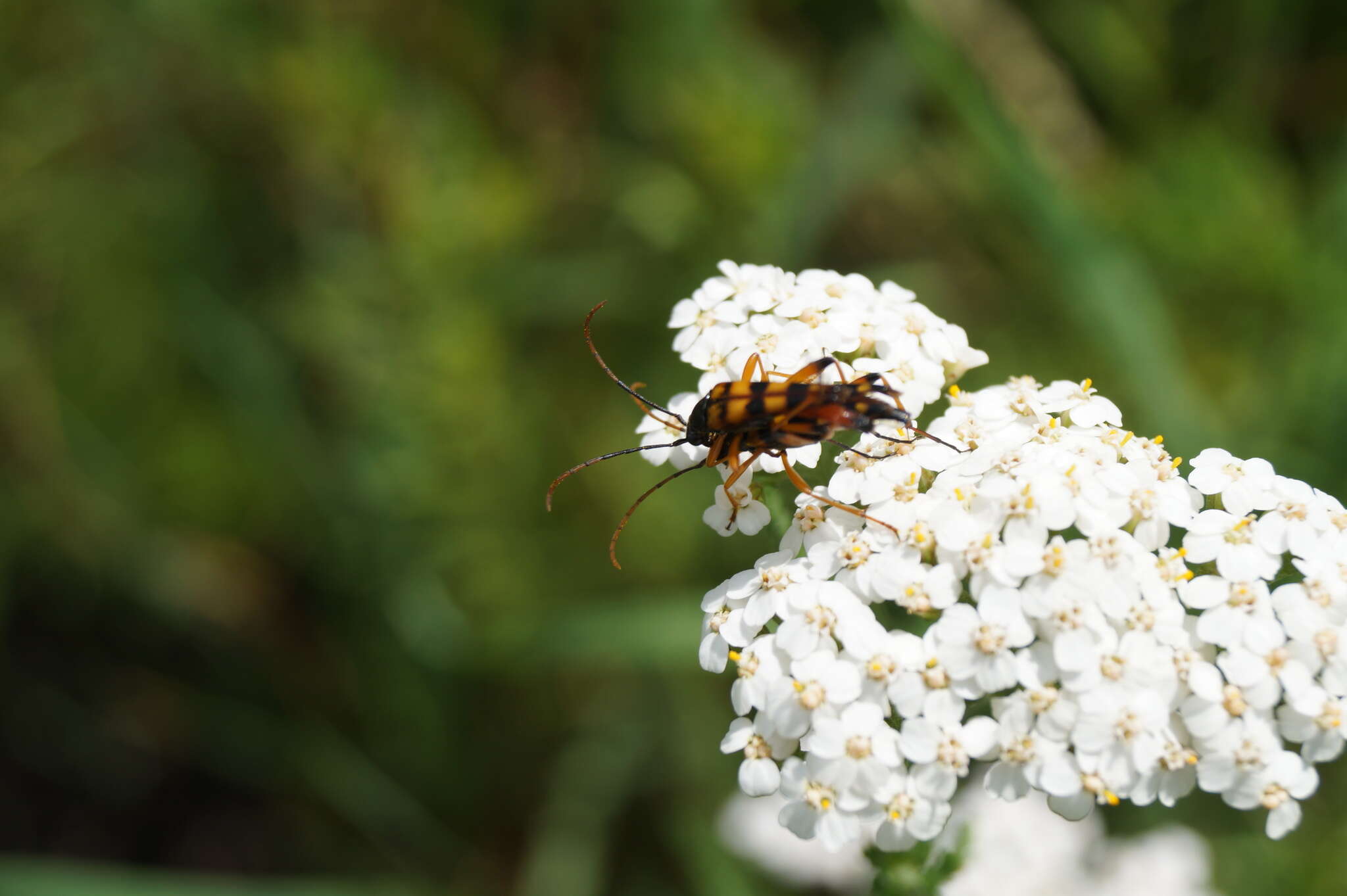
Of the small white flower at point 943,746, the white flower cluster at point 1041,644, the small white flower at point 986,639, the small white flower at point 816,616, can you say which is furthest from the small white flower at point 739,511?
the small white flower at point 943,746

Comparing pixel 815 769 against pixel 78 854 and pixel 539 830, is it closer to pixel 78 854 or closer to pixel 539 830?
pixel 539 830

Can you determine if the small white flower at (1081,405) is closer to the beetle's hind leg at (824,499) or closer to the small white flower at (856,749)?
the beetle's hind leg at (824,499)

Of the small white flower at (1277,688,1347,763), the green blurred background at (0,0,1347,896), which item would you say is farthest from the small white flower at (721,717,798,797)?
the green blurred background at (0,0,1347,896)

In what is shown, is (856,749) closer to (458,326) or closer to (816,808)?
(816,808)

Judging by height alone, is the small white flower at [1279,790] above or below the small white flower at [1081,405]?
below

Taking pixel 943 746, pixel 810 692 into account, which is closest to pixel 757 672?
pixel 810 692

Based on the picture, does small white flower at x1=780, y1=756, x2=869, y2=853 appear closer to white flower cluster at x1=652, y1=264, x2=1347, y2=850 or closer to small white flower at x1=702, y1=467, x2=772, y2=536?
white flower cluster at x1=652, y1=264, x2=1347, y2=850

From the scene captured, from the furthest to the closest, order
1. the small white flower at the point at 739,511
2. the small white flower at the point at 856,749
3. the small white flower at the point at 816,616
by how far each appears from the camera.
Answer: the small white flower at the point at 739,511 → the small white flower at the point at 816,616 → the small white flower at the point at 856,749
